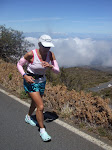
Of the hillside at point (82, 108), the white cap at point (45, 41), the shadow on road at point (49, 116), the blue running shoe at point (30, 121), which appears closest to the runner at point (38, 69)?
the white cap at point (45, 41)

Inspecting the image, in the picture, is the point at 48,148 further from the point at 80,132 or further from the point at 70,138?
the point at 80,132

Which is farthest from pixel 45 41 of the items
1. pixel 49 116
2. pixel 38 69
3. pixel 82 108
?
pixel 49 116

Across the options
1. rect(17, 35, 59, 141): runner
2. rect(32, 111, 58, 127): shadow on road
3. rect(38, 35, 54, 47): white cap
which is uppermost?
rect(38, 35, 54, 47): white cap

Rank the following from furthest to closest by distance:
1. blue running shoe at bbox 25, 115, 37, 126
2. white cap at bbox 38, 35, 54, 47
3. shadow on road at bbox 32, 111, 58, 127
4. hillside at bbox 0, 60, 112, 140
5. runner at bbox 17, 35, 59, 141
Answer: shadow on road at bbox 32, 111, 58, 127, blue running shoe at bbox 25, 115, 37, 126, hillside at bbox 0, 60, 112, 140, runner at bbox 17, 35, 59, 141, white cap at bbox 38, 35, 54, 47

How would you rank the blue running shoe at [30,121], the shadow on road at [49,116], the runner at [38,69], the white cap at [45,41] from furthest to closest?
the shadow on road at [49,116] → the blue running shoe at [30,121] → the runner at [38,69] → the white cap at [45,41]

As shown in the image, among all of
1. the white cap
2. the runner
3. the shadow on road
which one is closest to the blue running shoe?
the shadow on road

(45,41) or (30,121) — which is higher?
(45,41)

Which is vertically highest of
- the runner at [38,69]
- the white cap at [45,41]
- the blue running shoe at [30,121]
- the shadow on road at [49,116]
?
the white cap at [45,41]

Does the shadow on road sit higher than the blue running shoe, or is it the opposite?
the blue running shoe

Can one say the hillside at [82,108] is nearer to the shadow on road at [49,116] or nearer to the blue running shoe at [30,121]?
the shadow on road at [49,116]

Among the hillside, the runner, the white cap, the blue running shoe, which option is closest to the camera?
the white cap

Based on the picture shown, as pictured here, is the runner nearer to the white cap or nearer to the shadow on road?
the white cap

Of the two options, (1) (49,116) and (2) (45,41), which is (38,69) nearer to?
(2) (45,41)

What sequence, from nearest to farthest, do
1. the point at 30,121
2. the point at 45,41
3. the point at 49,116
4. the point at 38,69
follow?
the point at 45,41
the point at 38,69
the point at 30,121
the point at 49,116
